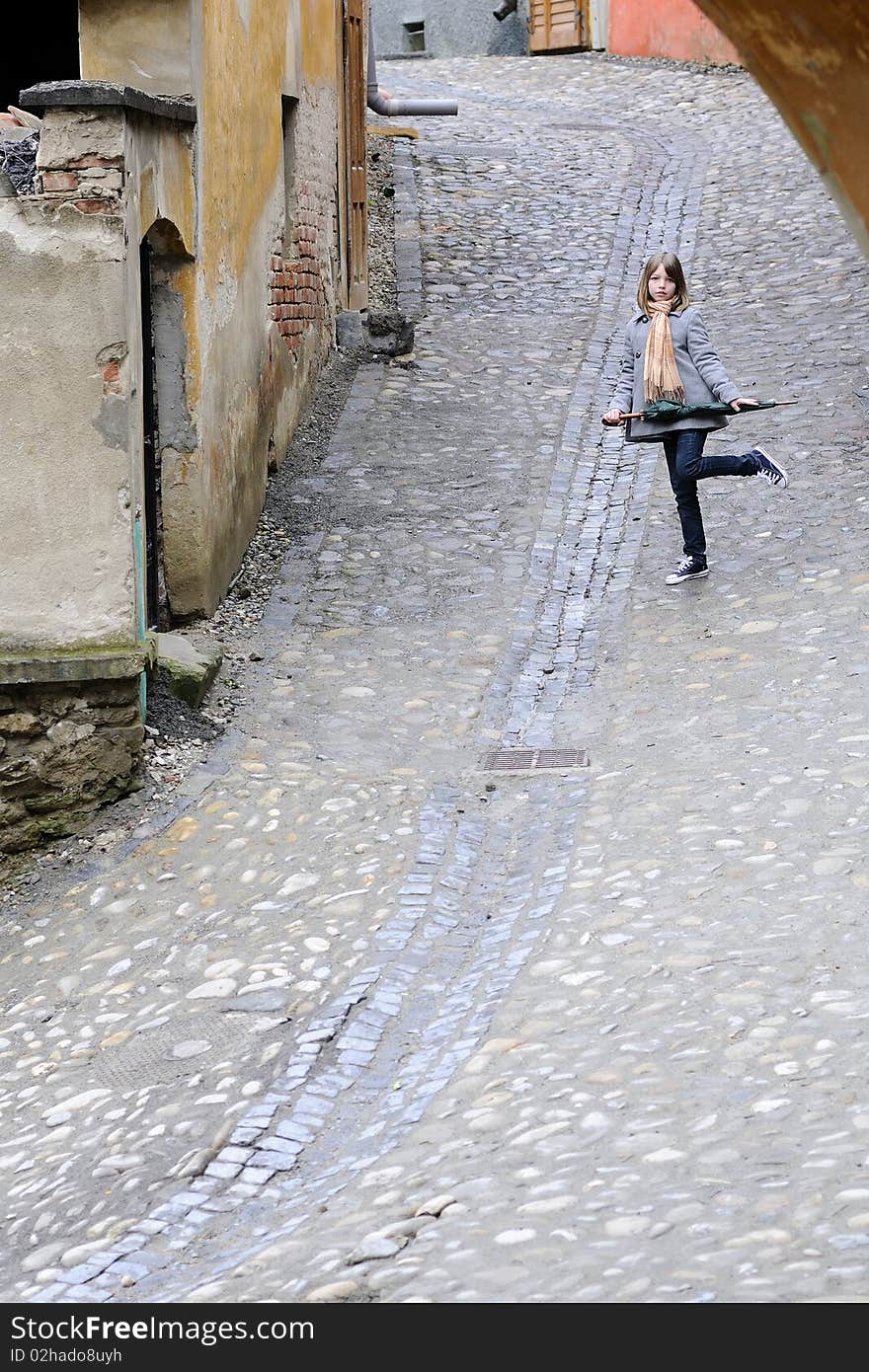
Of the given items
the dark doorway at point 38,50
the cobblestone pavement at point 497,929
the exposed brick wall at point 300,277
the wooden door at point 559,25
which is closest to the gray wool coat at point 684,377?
the cobblestone pavement at point 497,929

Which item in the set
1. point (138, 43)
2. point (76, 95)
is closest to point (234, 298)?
point (138, 43)

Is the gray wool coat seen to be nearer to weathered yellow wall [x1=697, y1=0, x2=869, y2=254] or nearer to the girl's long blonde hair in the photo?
the girl's long blonde hair

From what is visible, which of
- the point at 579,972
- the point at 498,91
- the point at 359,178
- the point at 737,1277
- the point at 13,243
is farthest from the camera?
the point at 498,91

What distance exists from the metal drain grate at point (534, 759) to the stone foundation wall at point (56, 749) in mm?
1476

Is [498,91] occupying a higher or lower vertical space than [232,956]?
higher

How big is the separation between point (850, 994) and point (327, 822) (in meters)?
2.41

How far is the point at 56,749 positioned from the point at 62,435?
1.26m

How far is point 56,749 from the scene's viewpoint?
6.52 m

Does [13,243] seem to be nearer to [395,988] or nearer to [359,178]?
[395,988]

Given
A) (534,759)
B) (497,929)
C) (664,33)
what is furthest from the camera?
(664,33)

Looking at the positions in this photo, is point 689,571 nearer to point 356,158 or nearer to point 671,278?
point 671,278

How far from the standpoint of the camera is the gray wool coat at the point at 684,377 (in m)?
7.70

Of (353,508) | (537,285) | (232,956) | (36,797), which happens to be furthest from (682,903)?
(537,285)

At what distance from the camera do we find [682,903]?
16.9 ft
